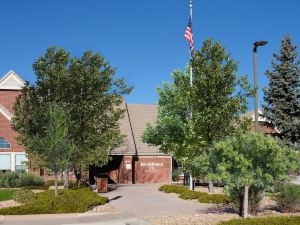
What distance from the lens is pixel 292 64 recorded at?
3203 cm

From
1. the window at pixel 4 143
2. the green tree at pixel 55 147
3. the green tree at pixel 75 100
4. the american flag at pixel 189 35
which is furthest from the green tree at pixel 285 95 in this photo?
the window at pixel 4 143

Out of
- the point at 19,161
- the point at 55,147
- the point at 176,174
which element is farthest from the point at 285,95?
the point at 19,161

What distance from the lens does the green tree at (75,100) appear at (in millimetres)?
26406

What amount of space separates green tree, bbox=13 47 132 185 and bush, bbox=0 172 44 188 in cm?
637

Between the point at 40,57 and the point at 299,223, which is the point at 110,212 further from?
the point at 40,57

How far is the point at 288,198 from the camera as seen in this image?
19078 mm

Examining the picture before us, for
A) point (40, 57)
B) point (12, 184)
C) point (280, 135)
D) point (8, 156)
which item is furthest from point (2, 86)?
point (280, 135)

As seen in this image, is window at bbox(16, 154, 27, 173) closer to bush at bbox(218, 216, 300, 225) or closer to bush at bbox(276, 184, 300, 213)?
bush at bbox(276, 184, 300, 213)

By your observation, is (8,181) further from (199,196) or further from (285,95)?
(285,95)

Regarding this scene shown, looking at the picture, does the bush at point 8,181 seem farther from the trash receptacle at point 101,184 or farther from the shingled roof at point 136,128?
the shingled roof at point 136,128

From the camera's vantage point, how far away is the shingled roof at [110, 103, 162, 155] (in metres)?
41.0

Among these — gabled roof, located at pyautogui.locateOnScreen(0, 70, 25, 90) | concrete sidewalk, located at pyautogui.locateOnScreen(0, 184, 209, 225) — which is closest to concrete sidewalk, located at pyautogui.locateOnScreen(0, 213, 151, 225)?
concrete sidewalk, located at pyautogui.locateOnScreen(0, 184, 209, 225)

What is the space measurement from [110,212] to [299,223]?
7.83m

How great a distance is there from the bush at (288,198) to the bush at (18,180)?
63.6 ft
